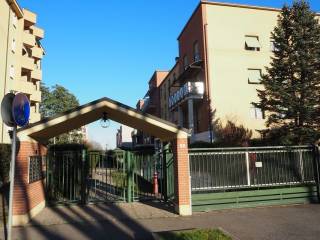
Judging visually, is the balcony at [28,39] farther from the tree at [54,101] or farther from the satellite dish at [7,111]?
the satellite dish at [7,111]

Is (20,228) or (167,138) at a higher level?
(167,138)

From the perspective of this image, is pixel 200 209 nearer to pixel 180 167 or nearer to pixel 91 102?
pixel 180 167

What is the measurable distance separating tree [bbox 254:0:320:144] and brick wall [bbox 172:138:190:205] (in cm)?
600

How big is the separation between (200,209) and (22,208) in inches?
208

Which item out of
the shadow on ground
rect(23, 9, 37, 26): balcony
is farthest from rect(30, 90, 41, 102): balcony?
the shadow on ground

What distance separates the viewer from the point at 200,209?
11477 mm

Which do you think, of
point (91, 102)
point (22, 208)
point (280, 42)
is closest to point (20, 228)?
point (22, 208)

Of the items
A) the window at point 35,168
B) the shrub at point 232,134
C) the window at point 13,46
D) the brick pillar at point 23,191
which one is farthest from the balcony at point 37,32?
the brick pillar at point 23,191

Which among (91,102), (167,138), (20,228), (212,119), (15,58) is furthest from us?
(15,58)

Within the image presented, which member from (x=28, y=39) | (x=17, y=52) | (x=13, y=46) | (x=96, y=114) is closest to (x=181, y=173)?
(x=96, y=114)

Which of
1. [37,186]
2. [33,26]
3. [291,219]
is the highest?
[33,26]

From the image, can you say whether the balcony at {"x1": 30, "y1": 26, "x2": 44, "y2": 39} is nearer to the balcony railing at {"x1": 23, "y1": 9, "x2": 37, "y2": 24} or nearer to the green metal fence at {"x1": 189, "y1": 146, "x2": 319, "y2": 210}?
the balcony railing at {"x1": 23, "y1": 9, "x2": 37, "y2": 24}

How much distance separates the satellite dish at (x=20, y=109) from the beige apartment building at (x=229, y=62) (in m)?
23.2

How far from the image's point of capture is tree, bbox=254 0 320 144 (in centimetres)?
1623
